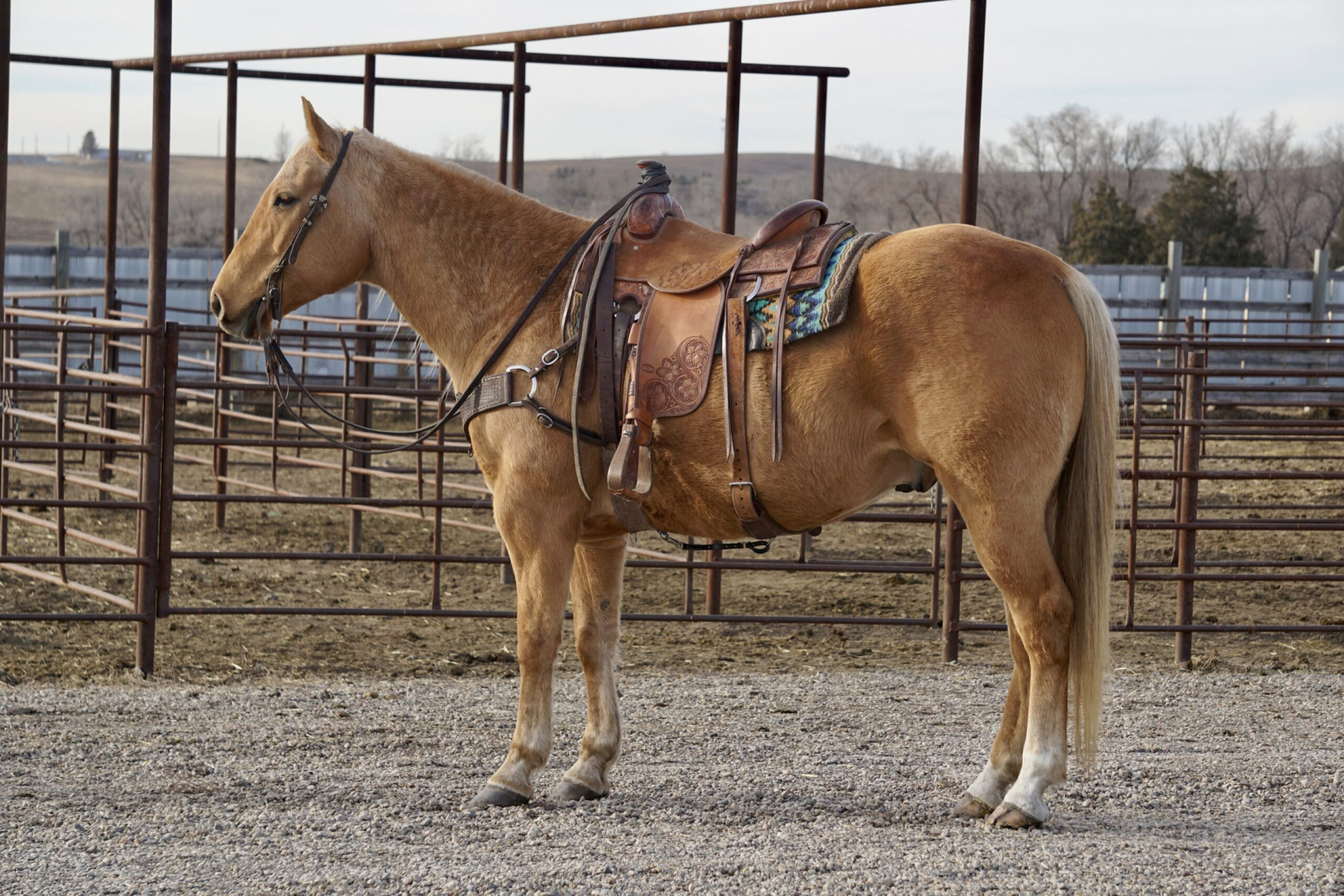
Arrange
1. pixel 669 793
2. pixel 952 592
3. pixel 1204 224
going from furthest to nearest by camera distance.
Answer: pixel 1204 224
pixel 952 592
pixel 669 793

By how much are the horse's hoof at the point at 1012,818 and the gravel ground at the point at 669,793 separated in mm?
52

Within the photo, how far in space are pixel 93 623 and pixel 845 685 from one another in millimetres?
3721

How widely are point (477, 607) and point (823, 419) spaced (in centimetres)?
395

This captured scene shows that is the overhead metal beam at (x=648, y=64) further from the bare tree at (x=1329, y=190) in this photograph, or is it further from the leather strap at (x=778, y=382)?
the bare tree at (x=1329, y=190)

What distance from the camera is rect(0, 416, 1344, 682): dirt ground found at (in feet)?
19.2

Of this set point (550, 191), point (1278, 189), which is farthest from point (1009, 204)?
point (550, 191)

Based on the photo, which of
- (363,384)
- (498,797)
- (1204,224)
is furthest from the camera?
(1204,224)

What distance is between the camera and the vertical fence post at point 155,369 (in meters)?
5.44

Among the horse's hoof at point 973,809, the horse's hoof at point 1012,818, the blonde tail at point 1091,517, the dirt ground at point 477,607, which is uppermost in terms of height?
Result: the blonde tail at point 1091,517

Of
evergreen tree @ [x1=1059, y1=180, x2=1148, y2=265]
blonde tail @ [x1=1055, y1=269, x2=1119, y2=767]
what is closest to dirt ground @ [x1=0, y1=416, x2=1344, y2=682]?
blonde tail @ [x1=1055, y1=269, x2=1119, y2=767]

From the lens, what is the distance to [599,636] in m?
3.97

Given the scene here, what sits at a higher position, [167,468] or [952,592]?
[167,468]

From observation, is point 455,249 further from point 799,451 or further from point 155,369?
point 155,369

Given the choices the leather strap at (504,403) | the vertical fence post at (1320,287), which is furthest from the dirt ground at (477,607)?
the vertical fence post at (1320,287)
